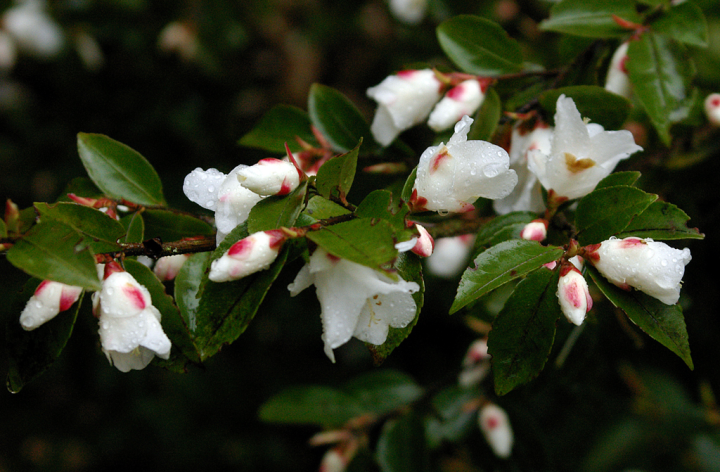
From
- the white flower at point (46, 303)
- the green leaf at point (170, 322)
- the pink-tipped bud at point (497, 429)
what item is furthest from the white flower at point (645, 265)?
the pink-tipped bud at point (497, 429)

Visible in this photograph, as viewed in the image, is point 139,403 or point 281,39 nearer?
point 139,403

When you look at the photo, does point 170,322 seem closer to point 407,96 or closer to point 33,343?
point 33,343

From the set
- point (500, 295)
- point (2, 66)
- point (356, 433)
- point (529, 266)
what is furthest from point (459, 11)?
point (2, 66)

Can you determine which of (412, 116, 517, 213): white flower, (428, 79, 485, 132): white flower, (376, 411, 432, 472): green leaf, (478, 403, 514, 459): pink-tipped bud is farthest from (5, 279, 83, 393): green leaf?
(478, 403, 514, 459): pink-tipped bud

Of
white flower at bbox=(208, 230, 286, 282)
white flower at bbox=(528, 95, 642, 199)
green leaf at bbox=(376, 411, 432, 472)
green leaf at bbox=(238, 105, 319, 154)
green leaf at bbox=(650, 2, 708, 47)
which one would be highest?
white flower at bbox=(208, 230, 286, 282)

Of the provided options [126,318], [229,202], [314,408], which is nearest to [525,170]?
[229,202]

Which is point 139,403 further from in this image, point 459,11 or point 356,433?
point 459,11

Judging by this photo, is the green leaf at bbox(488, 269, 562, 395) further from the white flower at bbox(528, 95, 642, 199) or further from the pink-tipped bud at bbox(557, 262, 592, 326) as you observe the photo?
the white flower at bbox(528, 95, 642, 199)
